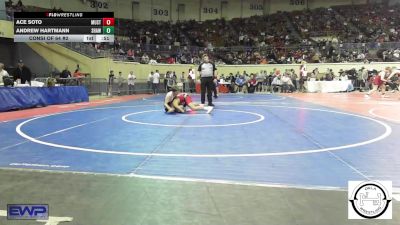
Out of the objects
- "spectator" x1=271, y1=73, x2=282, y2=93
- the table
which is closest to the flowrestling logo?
the table

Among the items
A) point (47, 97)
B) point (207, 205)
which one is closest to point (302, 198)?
point (207, 205)

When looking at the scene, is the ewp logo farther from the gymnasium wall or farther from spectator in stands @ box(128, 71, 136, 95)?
the gymnasium wall

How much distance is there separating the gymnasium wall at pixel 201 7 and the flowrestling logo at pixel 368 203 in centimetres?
3668

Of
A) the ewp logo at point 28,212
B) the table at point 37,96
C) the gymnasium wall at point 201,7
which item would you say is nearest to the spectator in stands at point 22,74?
the table at point 37,96

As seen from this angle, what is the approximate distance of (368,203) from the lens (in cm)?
329

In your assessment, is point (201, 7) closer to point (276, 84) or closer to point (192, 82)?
point (192, 82)

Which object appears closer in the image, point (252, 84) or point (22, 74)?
point (22, 74)

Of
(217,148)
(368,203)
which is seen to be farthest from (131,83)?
(368,203)

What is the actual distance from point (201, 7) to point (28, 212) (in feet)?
137

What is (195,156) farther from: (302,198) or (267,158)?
(302,198)

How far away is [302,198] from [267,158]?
6.11 feet

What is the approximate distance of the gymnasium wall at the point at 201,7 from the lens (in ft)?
129
